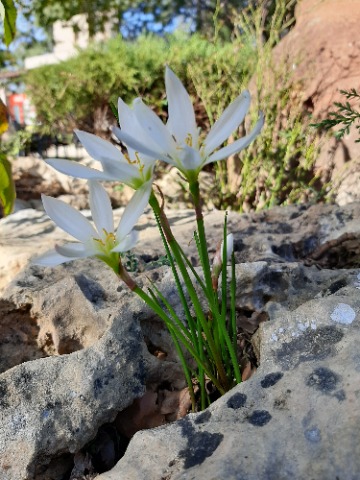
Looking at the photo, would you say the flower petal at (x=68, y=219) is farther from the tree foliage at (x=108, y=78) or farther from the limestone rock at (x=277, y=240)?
the tree foliage at (x=108, y=78)

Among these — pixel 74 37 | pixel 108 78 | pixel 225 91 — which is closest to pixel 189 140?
pixel 225 91

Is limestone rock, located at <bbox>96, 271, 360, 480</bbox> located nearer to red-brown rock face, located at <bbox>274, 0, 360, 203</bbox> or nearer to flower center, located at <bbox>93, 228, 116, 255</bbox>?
flower center, located at <bbox>93, 228, 116, 255</bbox>

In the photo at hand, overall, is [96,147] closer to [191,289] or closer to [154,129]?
[154,129]

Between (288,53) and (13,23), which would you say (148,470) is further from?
(288,53)

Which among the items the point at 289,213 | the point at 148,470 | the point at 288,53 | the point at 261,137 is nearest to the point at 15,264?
the point at 289,213

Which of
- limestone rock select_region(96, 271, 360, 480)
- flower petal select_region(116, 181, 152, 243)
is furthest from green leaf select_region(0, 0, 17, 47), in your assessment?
limestone rock select_region(96, 271, 360, 480)

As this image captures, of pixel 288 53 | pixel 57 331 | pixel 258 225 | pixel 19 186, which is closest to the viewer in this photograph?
pixel 57 331

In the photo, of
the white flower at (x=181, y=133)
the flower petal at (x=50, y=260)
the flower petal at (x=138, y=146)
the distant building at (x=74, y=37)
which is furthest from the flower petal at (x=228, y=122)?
the distant building at (x=74, y=37)
